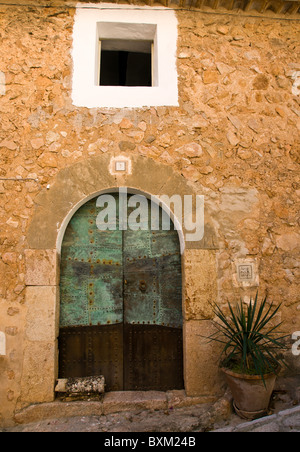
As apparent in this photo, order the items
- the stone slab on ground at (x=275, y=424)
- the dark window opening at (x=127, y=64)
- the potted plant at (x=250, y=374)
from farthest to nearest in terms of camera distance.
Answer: the dark window opening at (x=127, y=64), the potted plant at (x=250, y=374), the stone slab on ground at (x=275, y=424)

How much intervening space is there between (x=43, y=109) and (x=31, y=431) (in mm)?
3010

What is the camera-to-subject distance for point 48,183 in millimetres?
3465

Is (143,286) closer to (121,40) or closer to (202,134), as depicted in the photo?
→ (202,134)

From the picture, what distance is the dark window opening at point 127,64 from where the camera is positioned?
13.7 feet

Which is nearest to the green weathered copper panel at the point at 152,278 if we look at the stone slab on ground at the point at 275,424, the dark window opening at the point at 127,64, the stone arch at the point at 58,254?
the stone arch at the point at 58,254

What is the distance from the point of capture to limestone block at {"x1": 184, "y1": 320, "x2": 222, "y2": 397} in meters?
3.23

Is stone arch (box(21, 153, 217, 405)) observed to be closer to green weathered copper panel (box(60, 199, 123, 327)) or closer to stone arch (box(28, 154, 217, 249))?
stone arch (box(28, 154, 217, 249))

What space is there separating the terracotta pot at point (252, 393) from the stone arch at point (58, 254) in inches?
15.2

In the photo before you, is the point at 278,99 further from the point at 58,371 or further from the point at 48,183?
the point at 58,371

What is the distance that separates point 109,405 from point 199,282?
1.40m

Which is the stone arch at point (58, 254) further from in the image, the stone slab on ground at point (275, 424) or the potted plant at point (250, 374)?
the stone slab on ground at point (275, 424)

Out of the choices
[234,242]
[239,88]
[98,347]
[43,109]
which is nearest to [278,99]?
[239,88]

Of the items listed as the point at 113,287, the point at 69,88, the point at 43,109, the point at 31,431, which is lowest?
the point at 31,431

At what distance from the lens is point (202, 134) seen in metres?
3.65
